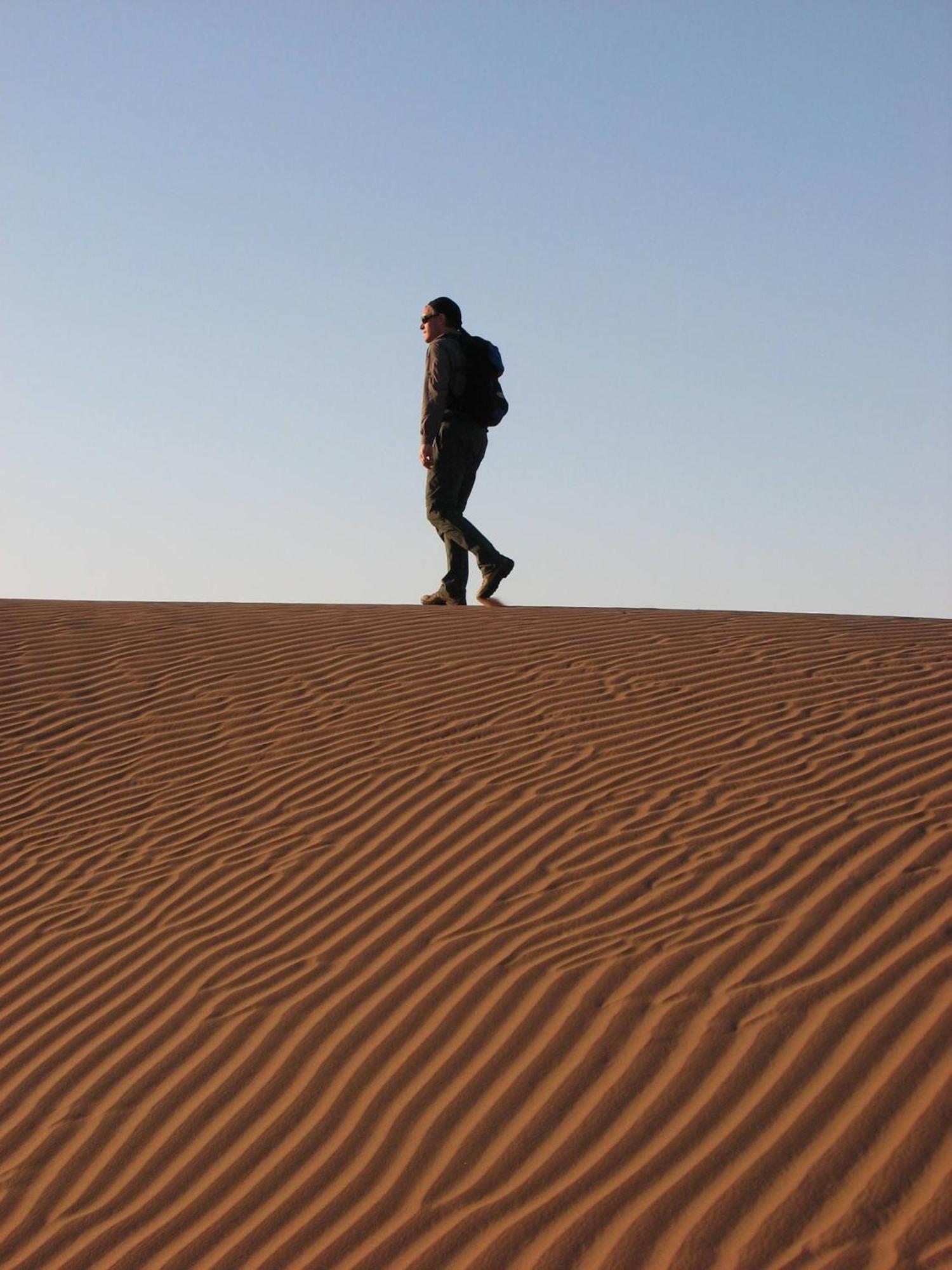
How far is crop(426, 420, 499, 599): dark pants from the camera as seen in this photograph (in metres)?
10.6

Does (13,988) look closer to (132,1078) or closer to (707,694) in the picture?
(132,1078)

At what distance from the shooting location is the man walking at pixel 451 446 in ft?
33.9

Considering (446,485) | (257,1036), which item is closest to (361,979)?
(257,1036)

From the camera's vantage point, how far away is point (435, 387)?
10312 mm

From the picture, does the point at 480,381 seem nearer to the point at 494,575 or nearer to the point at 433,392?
the point at 433,392

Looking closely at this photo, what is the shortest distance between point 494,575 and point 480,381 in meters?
1.41

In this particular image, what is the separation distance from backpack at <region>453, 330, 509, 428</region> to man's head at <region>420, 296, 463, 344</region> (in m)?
0.10

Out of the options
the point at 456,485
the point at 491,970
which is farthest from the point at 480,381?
the point at 491,970

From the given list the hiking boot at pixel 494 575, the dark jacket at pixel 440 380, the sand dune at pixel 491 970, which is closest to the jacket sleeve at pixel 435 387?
the dark jacket at pixel 440 380

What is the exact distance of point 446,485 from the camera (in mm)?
10625

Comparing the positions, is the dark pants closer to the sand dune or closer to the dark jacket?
the dark jacket

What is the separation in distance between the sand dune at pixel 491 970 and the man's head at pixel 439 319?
3017 millimetres

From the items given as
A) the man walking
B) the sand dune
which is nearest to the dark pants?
the man walking

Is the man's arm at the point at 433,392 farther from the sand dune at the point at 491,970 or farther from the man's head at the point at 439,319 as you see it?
the sand dune at the point at 491,970
